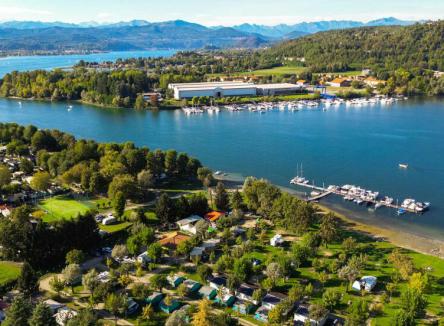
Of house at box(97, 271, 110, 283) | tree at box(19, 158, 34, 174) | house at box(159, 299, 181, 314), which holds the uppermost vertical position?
tree at box(19, 158, 34, 174)

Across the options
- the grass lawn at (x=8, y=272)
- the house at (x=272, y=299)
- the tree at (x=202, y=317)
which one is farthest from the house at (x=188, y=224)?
the grass lawn at (x=8, y=272)

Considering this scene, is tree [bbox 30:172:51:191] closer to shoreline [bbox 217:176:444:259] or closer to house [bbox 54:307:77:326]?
house [bbox 54:307:77:326]

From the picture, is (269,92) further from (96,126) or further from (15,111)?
(15,111)

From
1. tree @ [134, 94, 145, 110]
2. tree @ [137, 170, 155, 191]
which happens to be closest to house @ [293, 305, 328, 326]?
tree @ [137, 170, 155, 191]

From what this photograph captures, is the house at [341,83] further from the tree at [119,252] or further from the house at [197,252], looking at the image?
the tree at [119,252]

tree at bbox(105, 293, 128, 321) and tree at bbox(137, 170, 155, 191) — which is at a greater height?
tree at bbox(137, 170, 155, 191)

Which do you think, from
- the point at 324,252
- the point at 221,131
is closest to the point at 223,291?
the point at 324,252

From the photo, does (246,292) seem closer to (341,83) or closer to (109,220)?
(109,220)

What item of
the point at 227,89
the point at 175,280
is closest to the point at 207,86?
the point at 227,89
